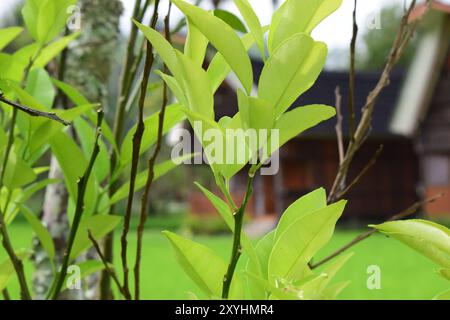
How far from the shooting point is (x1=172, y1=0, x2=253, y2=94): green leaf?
51 cm

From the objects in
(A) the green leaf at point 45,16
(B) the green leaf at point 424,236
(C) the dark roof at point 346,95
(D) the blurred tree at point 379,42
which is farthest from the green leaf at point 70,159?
(D) the blurred tree at point 379,42

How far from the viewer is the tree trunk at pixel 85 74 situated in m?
1.24

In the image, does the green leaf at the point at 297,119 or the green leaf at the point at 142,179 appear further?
the green leaf at the point at 142,179

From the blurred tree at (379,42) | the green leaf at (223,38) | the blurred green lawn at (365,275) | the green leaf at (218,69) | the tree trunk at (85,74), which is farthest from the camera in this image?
the blurred tree at (379,42)

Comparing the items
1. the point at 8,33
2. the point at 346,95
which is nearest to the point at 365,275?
the point at 8,33

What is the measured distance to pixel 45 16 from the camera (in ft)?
2.81

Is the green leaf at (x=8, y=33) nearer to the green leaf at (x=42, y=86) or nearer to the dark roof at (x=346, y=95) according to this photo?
the green leaf at (x=42, y=86)

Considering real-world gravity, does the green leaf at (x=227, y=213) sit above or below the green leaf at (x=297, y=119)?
below

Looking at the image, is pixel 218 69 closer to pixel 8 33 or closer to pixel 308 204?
pixel 308 204

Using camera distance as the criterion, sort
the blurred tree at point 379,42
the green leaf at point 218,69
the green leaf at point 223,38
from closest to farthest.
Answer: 1. the green leaf at point 223,38
2. the green leaf at point 218,69
3. the blurred tree at point 379,42

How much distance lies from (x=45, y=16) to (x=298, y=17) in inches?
17.3

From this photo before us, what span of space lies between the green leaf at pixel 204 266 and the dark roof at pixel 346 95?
11910 millimetres

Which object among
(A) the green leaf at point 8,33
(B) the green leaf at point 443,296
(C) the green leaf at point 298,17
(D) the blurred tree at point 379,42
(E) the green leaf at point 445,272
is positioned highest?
(D) the blurred tree at point 379,42
